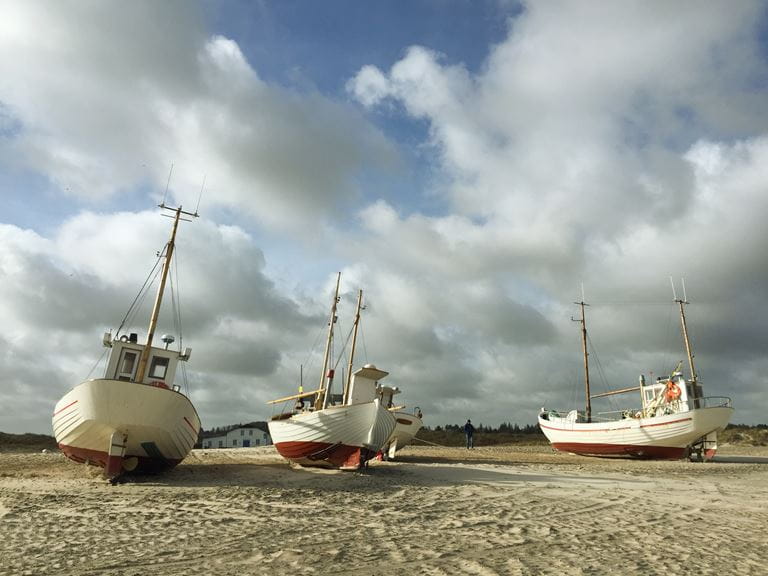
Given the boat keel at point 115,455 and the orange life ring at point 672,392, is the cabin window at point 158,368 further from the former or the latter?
the orange life ring at point 672,392

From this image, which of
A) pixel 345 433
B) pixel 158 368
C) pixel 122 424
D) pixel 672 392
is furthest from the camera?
pixel 672 392

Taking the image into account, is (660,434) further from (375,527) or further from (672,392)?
(375,527)

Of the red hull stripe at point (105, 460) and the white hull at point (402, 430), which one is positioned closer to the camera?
the red hull stripe at point (105, 460)

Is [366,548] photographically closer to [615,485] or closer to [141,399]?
[141,399]

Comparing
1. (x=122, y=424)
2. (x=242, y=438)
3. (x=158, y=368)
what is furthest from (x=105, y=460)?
(x=242, y=438)

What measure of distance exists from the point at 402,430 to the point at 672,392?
18.7 metres

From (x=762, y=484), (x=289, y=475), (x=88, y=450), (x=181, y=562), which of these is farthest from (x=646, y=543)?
(x=88, y=450)

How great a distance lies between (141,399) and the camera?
14617mm

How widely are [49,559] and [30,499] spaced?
6274 millimetres

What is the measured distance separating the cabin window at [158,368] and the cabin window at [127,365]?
0.70 m

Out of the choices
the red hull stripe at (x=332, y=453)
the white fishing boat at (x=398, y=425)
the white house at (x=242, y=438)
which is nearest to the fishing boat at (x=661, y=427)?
Answer: the white fishing boat at (x=398, y=425)

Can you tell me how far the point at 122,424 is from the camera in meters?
14.7

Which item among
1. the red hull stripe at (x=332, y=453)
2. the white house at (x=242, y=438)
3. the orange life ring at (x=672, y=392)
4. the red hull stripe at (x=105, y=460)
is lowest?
the red hull stripe at (x=105, y=460)

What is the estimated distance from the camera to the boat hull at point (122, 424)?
14.5m
